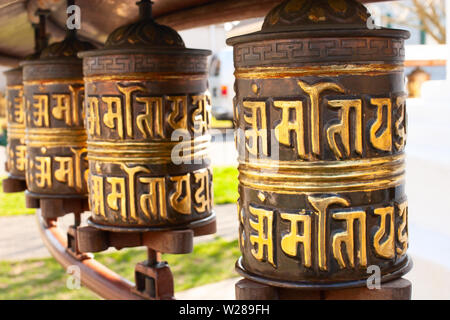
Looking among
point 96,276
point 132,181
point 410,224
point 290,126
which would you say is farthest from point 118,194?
point 410,224

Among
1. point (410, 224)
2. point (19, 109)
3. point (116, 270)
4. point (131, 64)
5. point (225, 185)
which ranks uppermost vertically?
point (131, 64)

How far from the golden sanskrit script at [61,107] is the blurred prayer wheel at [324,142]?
1243 mm

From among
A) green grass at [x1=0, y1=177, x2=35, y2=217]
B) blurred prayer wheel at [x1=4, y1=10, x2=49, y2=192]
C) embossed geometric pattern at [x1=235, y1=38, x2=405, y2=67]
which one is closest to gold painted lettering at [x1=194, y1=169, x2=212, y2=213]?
embossed geometric pattern at [x1=235, y1=38, x2=405, y2=67]

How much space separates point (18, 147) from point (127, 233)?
1557mm

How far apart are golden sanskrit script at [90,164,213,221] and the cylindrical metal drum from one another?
55 cm

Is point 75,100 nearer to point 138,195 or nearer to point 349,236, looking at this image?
point 138,195

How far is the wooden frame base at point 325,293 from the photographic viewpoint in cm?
131

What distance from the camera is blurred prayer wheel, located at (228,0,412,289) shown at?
4.08 ft

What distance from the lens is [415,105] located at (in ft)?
9.73

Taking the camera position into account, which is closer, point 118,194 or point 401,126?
point 401,126

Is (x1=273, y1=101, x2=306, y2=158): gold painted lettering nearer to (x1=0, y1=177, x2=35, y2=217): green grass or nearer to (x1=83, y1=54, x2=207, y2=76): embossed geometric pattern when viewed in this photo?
(x1=83, y1=54, x2=207, y2=76): embossed geometric pattern

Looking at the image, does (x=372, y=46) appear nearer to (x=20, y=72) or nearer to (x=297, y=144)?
(x=297, y=144)

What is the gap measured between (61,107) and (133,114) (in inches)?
26.2

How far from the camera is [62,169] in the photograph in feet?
8.12
